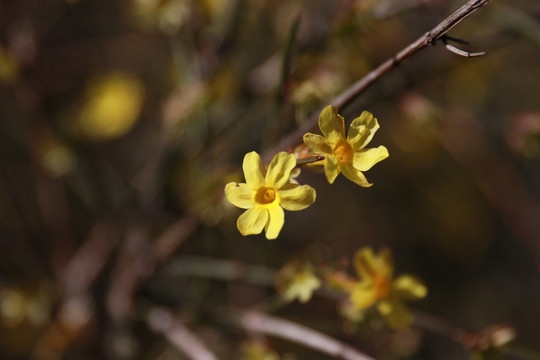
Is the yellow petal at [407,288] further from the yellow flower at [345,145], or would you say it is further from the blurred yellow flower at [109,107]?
the blurred yellow flower at [109,107]

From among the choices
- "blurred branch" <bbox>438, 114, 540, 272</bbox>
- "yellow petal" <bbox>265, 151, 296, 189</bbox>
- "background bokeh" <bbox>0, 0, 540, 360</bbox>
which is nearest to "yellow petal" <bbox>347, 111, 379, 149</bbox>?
"yellow petal" <bbox>265, 151, 296, 189</bbox>

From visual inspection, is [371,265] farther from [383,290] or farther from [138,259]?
[138,259]

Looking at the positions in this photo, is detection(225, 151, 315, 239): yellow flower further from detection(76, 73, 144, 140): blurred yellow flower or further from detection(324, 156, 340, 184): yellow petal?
detection(76, 73, 144, 140): blurred yellow flower

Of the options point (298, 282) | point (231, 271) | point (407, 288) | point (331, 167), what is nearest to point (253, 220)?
point (331, 167)

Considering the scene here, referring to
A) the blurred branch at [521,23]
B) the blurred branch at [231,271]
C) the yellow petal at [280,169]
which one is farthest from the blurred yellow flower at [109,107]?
the blurred branch at [521,23]

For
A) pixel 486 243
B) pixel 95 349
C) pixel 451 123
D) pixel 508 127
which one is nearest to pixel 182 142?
pixel 95 349

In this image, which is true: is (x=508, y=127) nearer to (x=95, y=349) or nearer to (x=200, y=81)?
(x=200, y=81)

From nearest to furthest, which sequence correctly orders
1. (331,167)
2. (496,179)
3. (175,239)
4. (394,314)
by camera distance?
1. (331,167)
2. (394,314)
3. (175,239)
4. (496,179)
